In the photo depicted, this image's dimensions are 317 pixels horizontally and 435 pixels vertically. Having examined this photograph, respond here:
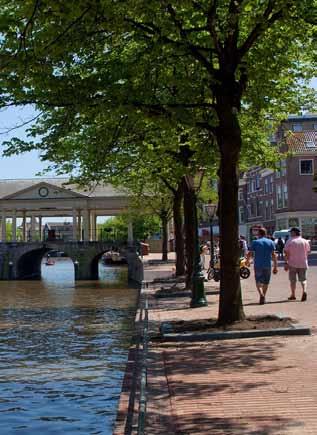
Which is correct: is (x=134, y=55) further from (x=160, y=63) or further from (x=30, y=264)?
(x=30, y=264)

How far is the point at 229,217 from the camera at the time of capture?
12789mm

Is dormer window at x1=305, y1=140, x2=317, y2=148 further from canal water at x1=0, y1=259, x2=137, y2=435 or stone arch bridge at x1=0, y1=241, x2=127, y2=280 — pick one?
canal water at x1=0, y1=259, x2=137, y2=435

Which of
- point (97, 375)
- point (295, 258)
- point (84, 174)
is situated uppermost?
point (84, 174)

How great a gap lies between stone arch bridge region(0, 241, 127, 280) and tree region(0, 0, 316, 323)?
50.2 meters

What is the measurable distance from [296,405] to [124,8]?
22.3ft

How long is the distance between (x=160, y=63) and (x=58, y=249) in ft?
190

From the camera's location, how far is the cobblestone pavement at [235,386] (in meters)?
6.58

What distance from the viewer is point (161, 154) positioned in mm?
22219

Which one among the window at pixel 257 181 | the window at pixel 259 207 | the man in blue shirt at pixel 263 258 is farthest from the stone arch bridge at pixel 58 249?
the man in blue shirt at pixel 263 258

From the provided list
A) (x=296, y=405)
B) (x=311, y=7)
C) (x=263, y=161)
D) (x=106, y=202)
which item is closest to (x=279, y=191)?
(x=106, y=202)

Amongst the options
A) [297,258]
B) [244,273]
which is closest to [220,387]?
[297,258]

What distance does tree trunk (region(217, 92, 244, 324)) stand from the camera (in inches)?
498

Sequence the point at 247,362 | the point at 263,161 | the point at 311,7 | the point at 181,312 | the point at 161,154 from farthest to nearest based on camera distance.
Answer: the point at 263,161, the point at 161,154, the point at 181,312, the point at 311,7, the point at 247,362

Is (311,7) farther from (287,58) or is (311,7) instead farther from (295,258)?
(295,258)
